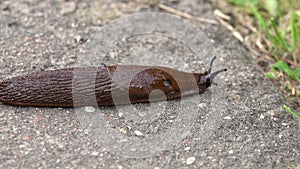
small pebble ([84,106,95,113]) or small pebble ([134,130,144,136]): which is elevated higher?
small pebble ([84,106,95,113])

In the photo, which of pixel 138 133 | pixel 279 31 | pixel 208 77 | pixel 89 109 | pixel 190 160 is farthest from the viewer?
pixel 279 31

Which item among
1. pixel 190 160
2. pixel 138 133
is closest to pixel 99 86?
pixel 138 133

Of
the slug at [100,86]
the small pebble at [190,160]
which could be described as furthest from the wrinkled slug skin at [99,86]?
the small pebble at [190,160]

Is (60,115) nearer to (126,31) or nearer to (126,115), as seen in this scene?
(126,115)

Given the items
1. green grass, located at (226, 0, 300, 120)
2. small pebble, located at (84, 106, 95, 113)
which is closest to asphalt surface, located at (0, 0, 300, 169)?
small pebble, located at (84, 106, 95, 113)

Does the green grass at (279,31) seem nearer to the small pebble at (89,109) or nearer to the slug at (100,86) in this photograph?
the slug at (100,86)

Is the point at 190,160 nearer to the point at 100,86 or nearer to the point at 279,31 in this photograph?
the point at 100,86

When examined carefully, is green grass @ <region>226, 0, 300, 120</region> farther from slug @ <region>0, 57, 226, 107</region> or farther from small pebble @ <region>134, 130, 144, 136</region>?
small pebble @ <region>134, 130, 144, 136</region>
